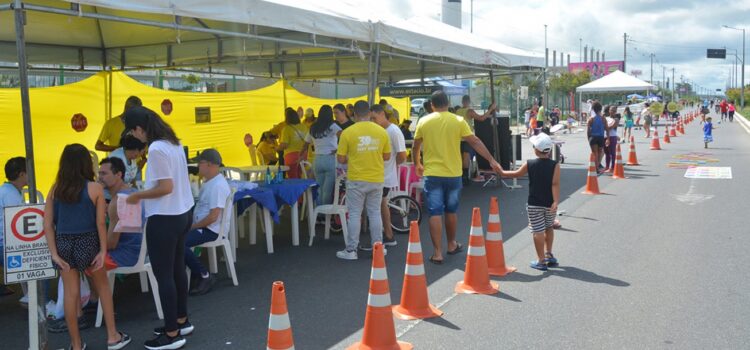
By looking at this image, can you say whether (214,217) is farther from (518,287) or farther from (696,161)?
(696,161)

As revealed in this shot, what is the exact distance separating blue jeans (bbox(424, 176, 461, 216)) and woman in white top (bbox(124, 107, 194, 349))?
3178 millimetres

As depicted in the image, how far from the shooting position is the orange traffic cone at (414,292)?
5.39 meters

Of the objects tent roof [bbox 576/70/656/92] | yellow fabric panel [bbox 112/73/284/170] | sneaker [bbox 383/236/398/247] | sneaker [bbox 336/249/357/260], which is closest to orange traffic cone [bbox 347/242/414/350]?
sneaker [bbox 336/249/357/260]

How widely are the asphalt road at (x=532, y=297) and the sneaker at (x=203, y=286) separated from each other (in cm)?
8

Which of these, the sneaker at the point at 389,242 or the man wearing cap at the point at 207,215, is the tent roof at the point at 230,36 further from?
the sneaker at the point at 389,242

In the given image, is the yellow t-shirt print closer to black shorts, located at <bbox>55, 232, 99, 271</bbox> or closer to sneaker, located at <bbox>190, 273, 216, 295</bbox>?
sneaker, located at <bbox>190, 273, 216, 295</bbox>

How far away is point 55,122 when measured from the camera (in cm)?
980

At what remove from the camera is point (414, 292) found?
18.0 ft

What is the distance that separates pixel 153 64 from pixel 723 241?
33.7ft

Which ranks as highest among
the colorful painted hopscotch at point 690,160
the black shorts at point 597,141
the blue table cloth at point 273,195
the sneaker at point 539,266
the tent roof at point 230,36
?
the tent roof at point 230,36

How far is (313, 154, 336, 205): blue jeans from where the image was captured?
8.93 meters

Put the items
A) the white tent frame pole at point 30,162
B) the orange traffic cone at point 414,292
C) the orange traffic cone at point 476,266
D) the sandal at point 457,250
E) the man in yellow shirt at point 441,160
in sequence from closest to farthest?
1. the white tent frame pole at point 30,162
2. the orange traffic cone at point 414,292
3. the orange traffic cone at point 476,266
4. the man in yellow shirt at point 441,160
5. the sandal at point 457,250

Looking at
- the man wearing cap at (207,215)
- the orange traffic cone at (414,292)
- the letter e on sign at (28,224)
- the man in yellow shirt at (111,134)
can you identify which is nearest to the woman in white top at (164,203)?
the letter e on sign at (28,224)

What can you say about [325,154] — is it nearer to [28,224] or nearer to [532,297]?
[532,297]
